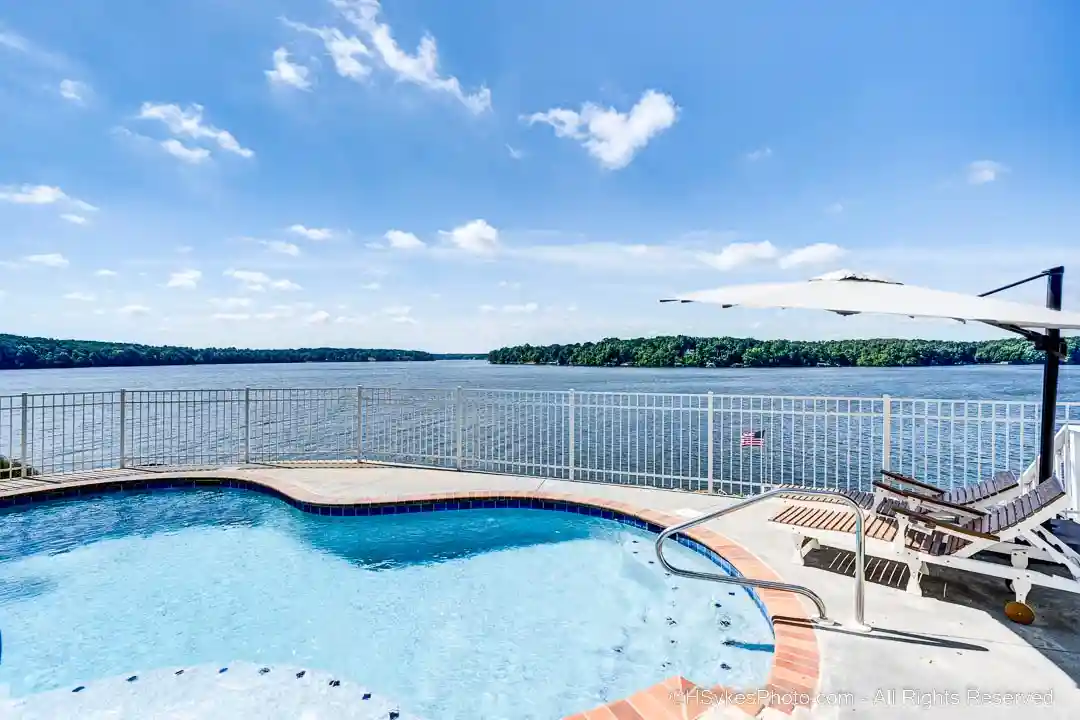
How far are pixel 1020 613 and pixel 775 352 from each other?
56.0 metres

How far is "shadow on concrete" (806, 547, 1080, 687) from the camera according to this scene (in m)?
3.09

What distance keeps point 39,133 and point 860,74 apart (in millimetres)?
15433

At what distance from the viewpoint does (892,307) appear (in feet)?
10.6

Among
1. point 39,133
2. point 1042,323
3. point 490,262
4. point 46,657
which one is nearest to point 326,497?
point 46,657

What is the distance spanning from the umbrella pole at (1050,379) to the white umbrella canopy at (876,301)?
693mm

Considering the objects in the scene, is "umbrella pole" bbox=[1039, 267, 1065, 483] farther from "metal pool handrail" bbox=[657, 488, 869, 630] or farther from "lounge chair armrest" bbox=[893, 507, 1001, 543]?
"metal pool handrail" bbox=[657, 488, 869, 630]

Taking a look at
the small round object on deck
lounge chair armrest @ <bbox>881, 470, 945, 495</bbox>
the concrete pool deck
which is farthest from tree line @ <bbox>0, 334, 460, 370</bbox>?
the small round object on deck

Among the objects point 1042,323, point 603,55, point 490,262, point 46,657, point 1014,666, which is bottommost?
point 46,657

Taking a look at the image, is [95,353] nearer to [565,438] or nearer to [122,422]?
[565,438]

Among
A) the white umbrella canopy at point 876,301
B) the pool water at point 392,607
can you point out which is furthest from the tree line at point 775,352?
the pool water at point 392,607

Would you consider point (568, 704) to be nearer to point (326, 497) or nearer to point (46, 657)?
point (46, 657)

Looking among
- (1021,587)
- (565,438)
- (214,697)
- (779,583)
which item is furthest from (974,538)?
(565,438)

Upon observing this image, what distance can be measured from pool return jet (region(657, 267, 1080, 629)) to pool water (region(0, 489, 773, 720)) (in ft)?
3.48

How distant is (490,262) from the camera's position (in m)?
22.8
